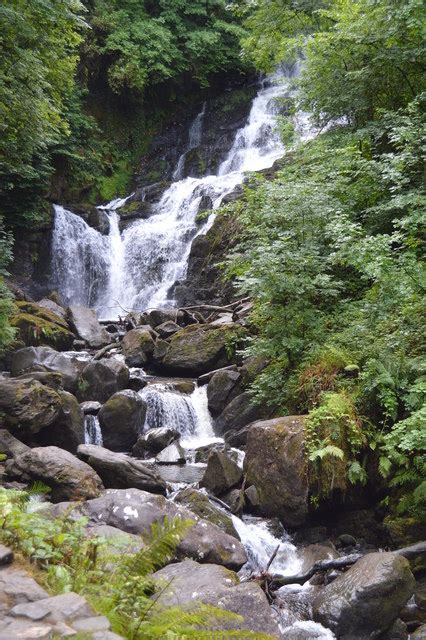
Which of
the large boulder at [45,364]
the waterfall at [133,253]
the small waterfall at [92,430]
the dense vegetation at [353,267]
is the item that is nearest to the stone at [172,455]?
the small waterfall at [92,430]

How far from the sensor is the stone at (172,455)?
9.90 m

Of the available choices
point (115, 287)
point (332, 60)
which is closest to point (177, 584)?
point (332, 60)

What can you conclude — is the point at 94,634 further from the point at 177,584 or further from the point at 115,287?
the point at 115,287

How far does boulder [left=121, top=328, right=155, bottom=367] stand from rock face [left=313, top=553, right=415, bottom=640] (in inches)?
348

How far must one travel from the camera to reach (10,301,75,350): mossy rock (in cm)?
1377

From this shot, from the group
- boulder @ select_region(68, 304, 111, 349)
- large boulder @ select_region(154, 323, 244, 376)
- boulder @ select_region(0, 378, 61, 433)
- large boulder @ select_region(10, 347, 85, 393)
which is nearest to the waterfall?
boulder @ select_region(68, 304, 111, 349)

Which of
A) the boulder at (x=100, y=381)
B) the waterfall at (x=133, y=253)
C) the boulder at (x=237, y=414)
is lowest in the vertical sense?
the boulder at (x=237, y=414)

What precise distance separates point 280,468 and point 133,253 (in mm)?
14713

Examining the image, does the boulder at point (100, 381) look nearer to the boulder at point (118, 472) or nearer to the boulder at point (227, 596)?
the boulder at point (118, 472)

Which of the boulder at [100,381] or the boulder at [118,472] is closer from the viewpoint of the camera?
the boulder at [118,472]

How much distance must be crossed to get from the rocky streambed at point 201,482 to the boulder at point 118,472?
0.6 inches

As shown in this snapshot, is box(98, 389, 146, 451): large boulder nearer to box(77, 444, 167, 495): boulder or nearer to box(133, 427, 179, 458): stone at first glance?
box(133, 427, 179, 458): stone

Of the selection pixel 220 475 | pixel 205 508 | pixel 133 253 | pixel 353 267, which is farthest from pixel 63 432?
pixel 133 253

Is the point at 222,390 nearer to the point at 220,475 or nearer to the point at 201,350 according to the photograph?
the point at 201,350
